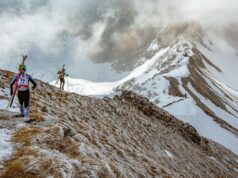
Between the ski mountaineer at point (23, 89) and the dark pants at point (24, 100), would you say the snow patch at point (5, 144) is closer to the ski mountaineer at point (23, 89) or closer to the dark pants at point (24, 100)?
the dark pants at point (24, 100)

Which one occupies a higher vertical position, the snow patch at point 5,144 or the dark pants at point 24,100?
the dark pants at point 24,100

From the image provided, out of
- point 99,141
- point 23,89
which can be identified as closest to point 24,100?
point 23,89

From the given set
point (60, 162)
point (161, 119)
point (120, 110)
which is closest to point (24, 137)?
point (60, 162)

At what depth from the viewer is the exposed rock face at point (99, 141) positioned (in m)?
14.8

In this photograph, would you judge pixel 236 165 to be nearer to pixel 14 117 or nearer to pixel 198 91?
pixel 14 117

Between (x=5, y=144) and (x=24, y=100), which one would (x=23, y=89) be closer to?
(x=24, y=100)

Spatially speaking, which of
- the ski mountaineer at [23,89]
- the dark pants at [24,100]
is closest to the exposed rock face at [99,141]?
the dark pants at [24,100]

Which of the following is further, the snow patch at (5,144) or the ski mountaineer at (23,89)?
the ski mountaineer at (23,89)

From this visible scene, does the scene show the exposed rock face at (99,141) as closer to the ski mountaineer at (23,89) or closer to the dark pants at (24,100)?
the dark pants at (24,100)

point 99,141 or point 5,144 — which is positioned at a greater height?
point 99,141

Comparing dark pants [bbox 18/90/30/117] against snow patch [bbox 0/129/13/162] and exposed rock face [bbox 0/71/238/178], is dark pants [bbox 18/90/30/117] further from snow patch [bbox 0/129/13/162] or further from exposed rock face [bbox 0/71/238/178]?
snow patch [bbox 0/129/13/162]

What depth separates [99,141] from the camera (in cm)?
2292

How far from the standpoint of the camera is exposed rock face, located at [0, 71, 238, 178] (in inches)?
583

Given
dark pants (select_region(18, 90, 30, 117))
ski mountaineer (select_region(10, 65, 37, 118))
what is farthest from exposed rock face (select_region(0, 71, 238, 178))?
ski mountaineer (select_region(10, 65, 37, 118))
